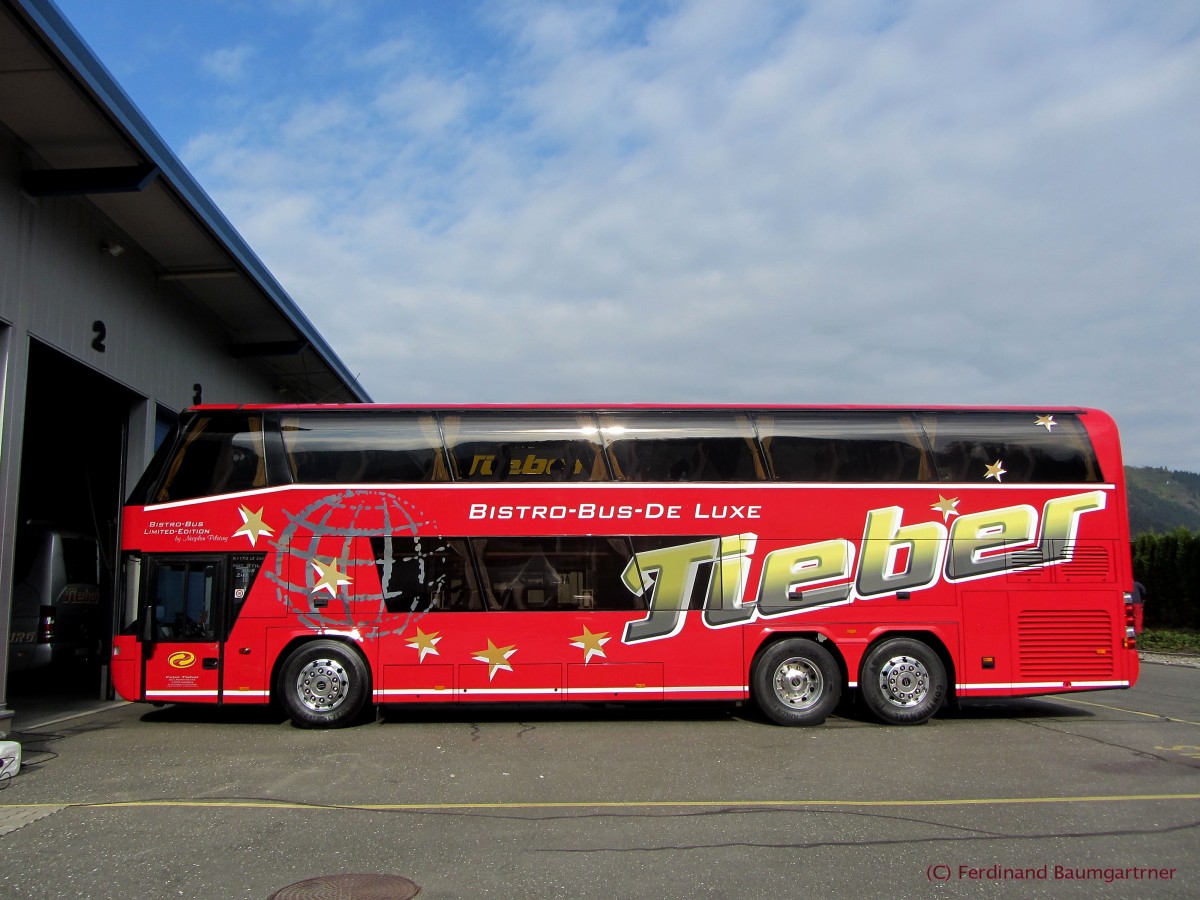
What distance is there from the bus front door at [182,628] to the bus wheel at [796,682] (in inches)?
240

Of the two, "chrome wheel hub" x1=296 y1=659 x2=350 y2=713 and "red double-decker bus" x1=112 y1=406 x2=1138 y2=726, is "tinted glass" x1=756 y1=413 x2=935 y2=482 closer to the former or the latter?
"red double-decker bus" x1=112 y1=406 x2=1138 y2=726

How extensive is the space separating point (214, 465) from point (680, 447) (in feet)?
17.3

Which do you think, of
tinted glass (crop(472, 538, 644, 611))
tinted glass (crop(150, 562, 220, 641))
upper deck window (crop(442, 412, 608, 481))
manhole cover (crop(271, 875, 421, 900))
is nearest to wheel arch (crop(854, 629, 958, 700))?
tinted glass (crop(472, 538, 644, 611))

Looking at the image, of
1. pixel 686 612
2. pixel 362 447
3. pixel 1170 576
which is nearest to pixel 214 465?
pixel 362 447

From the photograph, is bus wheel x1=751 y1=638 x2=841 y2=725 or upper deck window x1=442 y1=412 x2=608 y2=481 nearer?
bus wheel x1=751 y1=638 x2=841 y2=725

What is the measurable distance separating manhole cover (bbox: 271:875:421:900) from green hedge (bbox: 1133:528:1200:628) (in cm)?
2886

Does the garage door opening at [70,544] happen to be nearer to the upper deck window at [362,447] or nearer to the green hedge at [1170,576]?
the upper deck window at [362,447]

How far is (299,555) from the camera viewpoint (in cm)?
1023

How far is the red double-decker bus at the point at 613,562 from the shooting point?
33.4ft

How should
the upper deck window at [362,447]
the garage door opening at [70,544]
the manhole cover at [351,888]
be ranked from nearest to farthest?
the manhole cover at [351,888] → the upper deck window at [362,447] → the garage door opening at [70,544]

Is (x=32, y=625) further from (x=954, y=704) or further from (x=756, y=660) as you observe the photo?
(x=954, y=704)

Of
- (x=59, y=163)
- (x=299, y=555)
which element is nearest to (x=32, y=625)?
(x=299, y=555)

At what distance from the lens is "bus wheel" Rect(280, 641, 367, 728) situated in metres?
10.1

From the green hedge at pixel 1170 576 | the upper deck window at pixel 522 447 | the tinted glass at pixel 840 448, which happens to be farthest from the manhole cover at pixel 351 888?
the green hedge at pixel 1170 576
